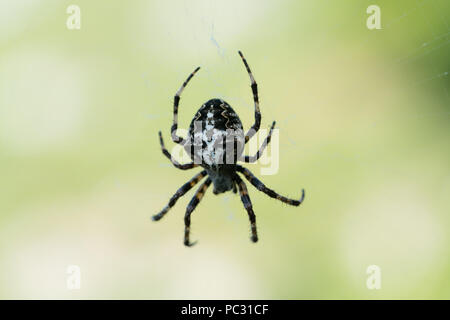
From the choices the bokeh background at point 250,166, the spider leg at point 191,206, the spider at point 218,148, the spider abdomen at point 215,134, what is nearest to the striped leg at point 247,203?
the spider at point 218,148

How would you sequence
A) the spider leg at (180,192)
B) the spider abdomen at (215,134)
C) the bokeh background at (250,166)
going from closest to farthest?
the spider abdomen at (215,134) → the spider leg at (180,192) → the bokeh background at (250,166)

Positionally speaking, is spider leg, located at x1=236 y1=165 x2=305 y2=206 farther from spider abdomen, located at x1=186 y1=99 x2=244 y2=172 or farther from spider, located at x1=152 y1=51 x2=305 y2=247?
spider abdomen, located at x1=186 y1=99 x2=244 y2=172

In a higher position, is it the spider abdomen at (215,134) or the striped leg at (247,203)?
the spider abdomen at (215,134)

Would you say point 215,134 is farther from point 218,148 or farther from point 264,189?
point 264,189

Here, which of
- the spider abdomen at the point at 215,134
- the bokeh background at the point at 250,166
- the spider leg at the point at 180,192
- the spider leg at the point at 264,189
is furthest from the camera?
the bokeh background at the point at 250,166

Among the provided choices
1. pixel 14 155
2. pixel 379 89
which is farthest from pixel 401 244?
pixel 14 155

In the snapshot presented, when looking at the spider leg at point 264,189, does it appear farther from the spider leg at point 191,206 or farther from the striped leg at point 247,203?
the spider leg at point 191,206

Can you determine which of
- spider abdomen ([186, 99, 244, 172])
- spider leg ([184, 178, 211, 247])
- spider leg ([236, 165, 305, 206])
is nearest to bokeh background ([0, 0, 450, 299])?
spider leg ([184, 178, 211, 247])
